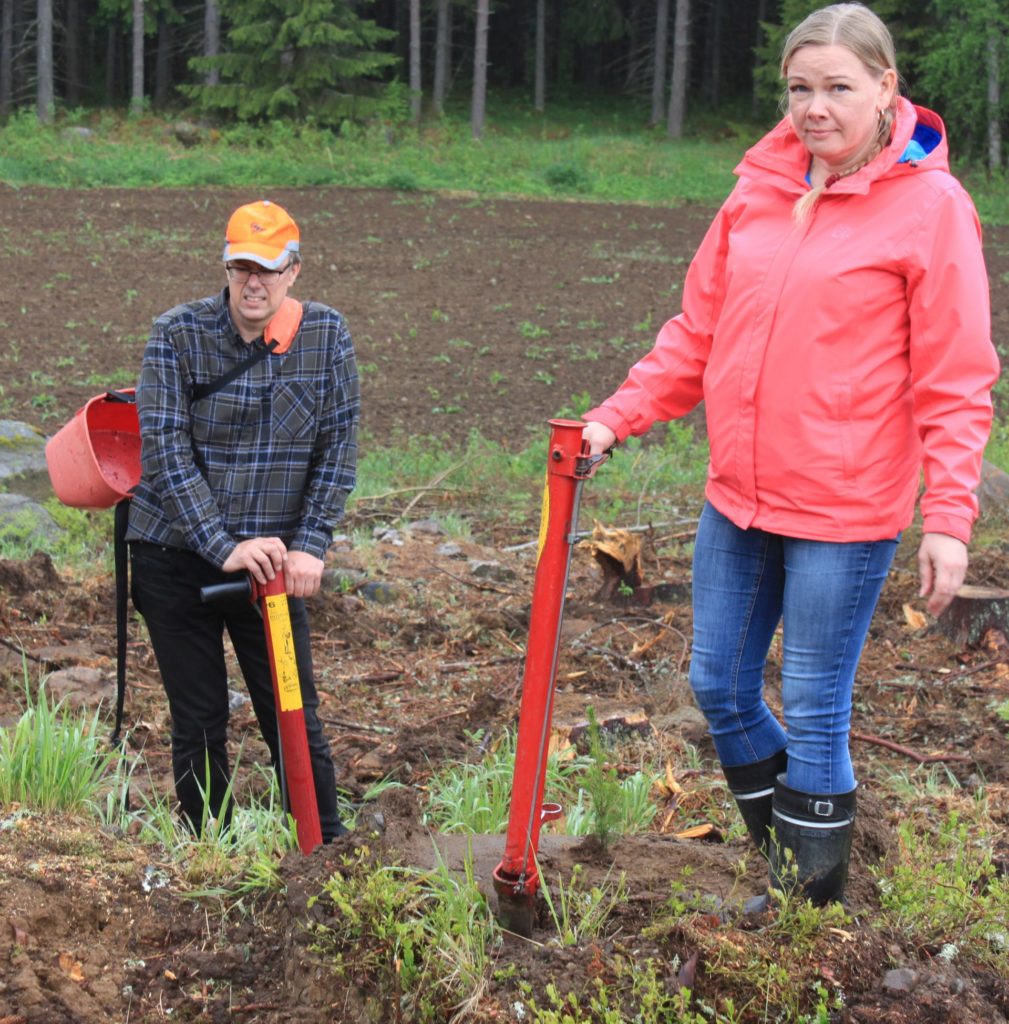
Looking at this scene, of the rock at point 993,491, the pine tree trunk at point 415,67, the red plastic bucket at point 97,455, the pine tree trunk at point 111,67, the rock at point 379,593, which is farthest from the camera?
the pine tree trunk at point 111,67

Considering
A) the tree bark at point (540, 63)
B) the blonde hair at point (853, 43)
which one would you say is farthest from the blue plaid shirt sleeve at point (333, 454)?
the tree bark at point (540, 63)

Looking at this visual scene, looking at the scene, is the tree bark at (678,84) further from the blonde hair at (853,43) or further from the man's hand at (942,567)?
the man's hand at (942,567)

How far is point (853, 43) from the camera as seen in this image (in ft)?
8.82

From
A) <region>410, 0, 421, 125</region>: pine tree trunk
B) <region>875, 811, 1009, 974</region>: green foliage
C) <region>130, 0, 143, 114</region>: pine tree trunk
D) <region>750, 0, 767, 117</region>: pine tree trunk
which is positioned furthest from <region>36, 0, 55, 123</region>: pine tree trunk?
<region>875, 811, 1009, 974</region>: green foliage

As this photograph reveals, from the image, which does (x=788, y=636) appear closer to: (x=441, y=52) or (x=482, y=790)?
(x=482, y=790)

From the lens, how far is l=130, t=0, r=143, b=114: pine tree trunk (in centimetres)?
3319

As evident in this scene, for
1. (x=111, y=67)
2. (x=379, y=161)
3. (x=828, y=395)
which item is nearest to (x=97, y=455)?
(x=828, y=395)

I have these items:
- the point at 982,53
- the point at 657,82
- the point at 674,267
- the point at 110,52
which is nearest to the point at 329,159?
the point at 674,267

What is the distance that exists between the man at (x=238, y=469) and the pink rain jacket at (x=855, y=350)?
1173 mm

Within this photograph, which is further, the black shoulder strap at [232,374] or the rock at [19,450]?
the rock at [19,450]

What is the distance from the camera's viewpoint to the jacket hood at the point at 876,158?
272 cm

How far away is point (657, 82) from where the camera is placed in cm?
4269

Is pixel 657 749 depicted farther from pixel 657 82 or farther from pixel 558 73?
pixel 558 73

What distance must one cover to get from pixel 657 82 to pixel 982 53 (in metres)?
12.8
